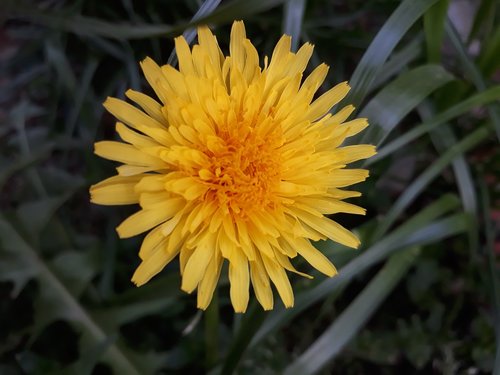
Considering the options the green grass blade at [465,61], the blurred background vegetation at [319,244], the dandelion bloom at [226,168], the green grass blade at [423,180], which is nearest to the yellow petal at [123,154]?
the dandelion bloom at [226,168]

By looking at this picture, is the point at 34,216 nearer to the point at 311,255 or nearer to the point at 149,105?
the point at 149,105

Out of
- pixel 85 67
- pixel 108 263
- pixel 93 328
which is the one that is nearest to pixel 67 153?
pixel 85 67

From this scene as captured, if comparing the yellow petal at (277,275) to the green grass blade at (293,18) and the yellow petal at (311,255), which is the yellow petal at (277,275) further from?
the green grass blade at (293,18)

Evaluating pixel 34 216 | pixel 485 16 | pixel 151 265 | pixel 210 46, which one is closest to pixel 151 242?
pixel 151 265

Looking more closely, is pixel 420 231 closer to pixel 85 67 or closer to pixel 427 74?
pixel 427 74

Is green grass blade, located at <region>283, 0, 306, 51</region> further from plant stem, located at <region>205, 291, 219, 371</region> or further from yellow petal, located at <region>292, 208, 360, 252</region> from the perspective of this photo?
plant stem, located at <region>205, 291, 219, 371</region>
